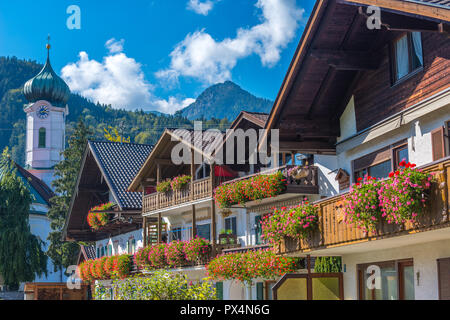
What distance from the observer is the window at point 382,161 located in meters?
17.5

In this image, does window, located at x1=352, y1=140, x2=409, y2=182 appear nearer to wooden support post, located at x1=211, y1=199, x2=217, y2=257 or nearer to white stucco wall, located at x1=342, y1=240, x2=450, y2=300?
white stucco wall, located at x1=342, y1=240, x2=450, y2=300

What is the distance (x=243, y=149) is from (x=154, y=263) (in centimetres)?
709

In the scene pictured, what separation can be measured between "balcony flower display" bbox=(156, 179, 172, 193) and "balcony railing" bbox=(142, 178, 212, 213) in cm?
18

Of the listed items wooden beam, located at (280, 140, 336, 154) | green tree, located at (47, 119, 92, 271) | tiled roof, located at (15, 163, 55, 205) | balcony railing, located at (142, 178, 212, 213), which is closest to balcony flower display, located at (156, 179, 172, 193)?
balcony railing, located at (142, 178, 212, 213)

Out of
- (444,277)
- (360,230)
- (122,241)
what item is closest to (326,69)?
(360,230)

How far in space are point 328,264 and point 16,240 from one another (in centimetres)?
3536

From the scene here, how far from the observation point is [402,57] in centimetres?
1719

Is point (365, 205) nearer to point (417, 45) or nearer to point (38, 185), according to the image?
point (417, 45)

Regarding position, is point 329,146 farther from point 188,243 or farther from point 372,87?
point 188,243

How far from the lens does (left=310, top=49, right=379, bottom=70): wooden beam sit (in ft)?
57.9

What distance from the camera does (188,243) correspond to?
98.7ft

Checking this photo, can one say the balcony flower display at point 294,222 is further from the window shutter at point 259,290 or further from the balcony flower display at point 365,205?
the window shutter at point 259,290

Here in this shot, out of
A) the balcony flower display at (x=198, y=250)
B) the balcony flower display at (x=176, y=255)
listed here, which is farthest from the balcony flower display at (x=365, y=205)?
the balcony flower display at (x=176, y=255)
